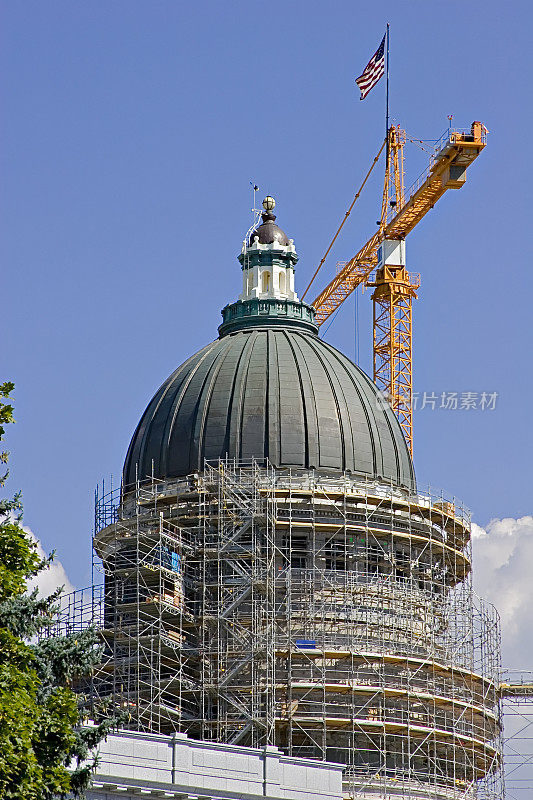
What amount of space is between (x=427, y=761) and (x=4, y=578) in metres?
39.1

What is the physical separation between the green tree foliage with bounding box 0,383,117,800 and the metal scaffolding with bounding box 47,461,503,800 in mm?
26719

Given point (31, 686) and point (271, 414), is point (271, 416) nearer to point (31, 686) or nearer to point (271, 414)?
point (271, 414)

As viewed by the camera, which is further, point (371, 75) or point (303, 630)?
point (371, 75)

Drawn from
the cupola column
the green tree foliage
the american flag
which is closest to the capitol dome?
the cupola column

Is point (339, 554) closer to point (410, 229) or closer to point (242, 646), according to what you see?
point (242, 646)

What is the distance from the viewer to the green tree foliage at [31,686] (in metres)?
41.2

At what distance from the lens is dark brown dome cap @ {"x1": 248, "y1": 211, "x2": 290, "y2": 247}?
93688mm

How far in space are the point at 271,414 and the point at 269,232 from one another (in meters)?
13.8

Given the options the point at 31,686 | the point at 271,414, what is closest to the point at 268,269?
the point at 271,414

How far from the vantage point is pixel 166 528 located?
263ft

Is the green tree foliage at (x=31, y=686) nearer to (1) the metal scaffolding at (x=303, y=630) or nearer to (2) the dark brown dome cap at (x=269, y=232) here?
(1) the metal scaffolding at (x=303, y=630)

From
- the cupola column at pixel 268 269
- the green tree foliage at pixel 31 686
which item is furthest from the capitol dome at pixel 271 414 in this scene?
the green tree foliage at pixel 31 686

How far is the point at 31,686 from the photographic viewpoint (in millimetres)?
42969

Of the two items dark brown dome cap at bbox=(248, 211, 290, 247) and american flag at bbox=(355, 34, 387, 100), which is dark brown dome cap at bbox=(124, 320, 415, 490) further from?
american flag at bbox=(355, 34, 387, 100)
